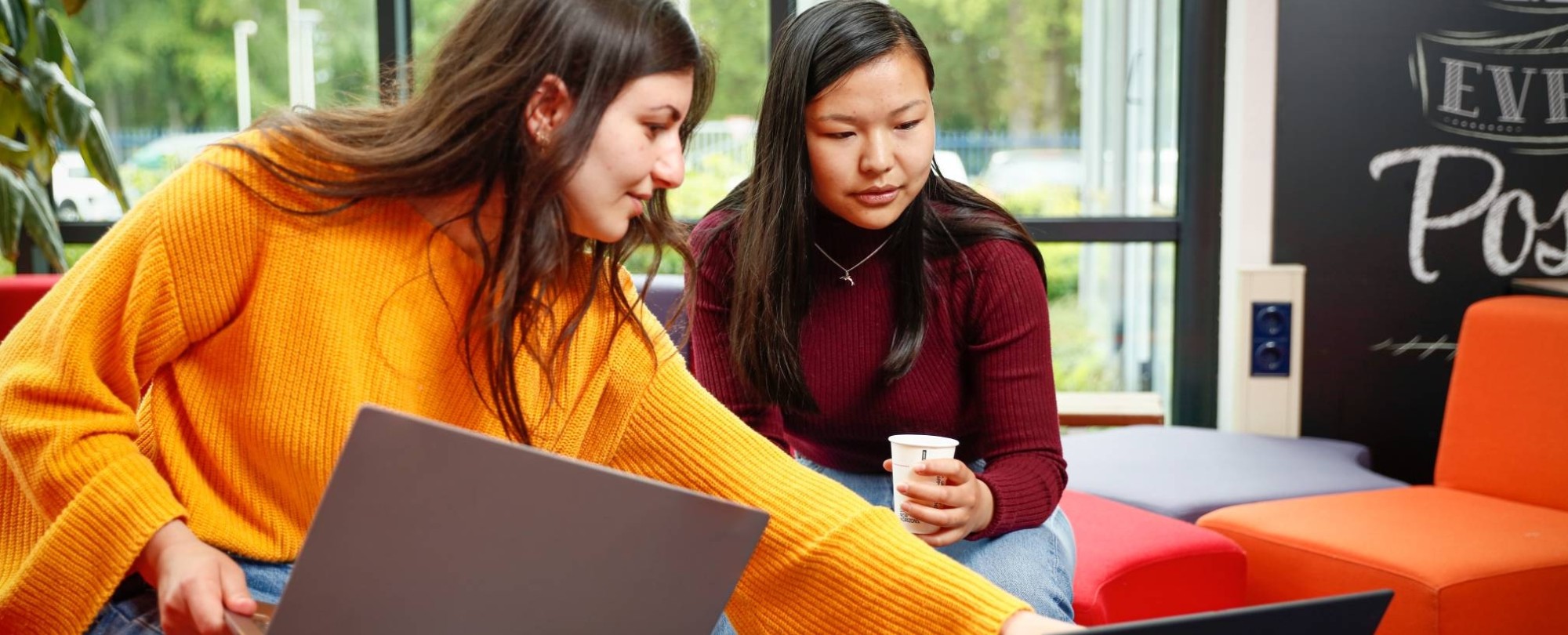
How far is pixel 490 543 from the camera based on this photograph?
0.96 meters

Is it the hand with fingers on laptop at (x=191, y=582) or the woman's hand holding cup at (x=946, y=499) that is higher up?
the hand with fingers on laptop at (x=191, y=582)

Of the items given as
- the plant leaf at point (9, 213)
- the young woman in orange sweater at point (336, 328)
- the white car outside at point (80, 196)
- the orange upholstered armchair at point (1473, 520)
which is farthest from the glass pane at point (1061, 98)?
the young woman in orange sweater at point (336, 328)

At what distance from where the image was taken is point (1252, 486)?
2984 millimetres

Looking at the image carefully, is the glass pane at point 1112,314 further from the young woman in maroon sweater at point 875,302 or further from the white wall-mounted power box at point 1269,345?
the young woman in maroon sweater at point 875,302

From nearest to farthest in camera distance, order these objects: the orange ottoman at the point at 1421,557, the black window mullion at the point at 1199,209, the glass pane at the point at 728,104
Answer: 1. the orange ottoman at the point at 1421,557
2. the black window mullion at the point at 1199,209
3. the glass pane at the point at 728,104

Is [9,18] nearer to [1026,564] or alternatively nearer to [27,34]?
[27,34]

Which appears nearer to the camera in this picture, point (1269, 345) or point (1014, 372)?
point (1014, 372)

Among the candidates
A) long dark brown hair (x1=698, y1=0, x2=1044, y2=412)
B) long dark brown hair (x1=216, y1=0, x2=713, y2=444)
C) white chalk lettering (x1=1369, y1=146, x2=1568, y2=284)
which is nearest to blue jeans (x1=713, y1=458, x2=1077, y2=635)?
long dark brown hair (x1=698, y1=0, x2=1044, y2=412)

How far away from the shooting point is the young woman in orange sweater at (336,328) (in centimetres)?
118

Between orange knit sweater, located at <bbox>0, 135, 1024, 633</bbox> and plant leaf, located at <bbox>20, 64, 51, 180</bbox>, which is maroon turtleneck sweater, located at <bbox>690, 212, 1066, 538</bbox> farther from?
plant leaf, located at <bbox>20, 64, 51, 180</bbox>

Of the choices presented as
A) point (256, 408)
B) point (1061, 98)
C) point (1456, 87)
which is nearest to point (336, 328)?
point (256, 408)

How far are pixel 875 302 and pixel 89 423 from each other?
1.06 meters

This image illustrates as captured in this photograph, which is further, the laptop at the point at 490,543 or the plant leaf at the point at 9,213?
the plant leaf at the point at 9,213

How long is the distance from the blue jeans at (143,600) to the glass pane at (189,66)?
10.4 feet
